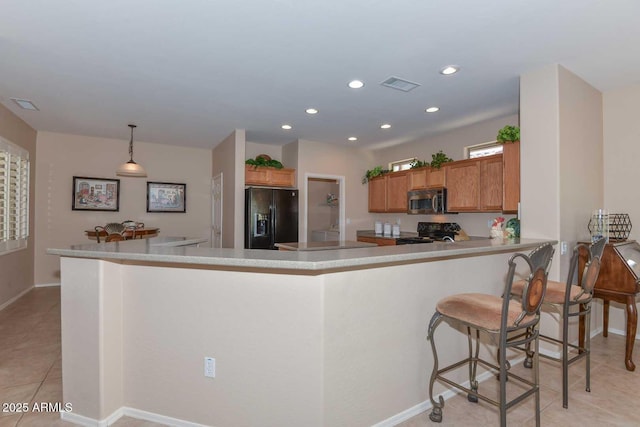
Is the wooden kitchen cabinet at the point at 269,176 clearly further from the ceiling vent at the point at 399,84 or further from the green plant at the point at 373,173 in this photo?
the ceiling vent at the point at 399,84

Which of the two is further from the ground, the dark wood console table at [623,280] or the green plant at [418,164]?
the green plant at [418,164]

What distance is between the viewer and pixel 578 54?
2750mm

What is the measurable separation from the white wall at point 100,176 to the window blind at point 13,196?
0.52 meters

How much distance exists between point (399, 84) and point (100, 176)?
527cm

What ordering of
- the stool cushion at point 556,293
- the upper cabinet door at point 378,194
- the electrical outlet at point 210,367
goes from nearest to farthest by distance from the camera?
the electrical outlet at point 210,367
the stool cushion at point 556,293
the upper cabinet door at point 378,194

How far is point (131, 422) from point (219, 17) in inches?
103

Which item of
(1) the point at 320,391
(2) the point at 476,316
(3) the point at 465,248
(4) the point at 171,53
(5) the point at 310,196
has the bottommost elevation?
(1) the point at 320,391

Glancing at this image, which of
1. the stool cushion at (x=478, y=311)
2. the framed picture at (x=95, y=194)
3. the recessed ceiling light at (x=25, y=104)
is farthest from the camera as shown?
the framed picture at (x=95, y=194)

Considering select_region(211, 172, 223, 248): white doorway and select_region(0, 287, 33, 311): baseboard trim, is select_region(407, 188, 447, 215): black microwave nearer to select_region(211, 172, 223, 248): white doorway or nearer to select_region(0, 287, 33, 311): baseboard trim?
select_region(211, 172, 223, 248): white doorway

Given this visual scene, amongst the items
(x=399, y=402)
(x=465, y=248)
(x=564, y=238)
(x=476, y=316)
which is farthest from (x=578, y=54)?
(x=399, y=402)

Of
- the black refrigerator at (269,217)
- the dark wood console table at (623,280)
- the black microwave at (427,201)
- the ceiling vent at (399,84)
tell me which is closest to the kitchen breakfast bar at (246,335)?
the dark wood console table at (623,280)

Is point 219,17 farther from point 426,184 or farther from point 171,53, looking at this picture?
point 426,184

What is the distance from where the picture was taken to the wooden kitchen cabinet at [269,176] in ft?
17.9

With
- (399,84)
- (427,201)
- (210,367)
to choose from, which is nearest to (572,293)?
(399,84)
